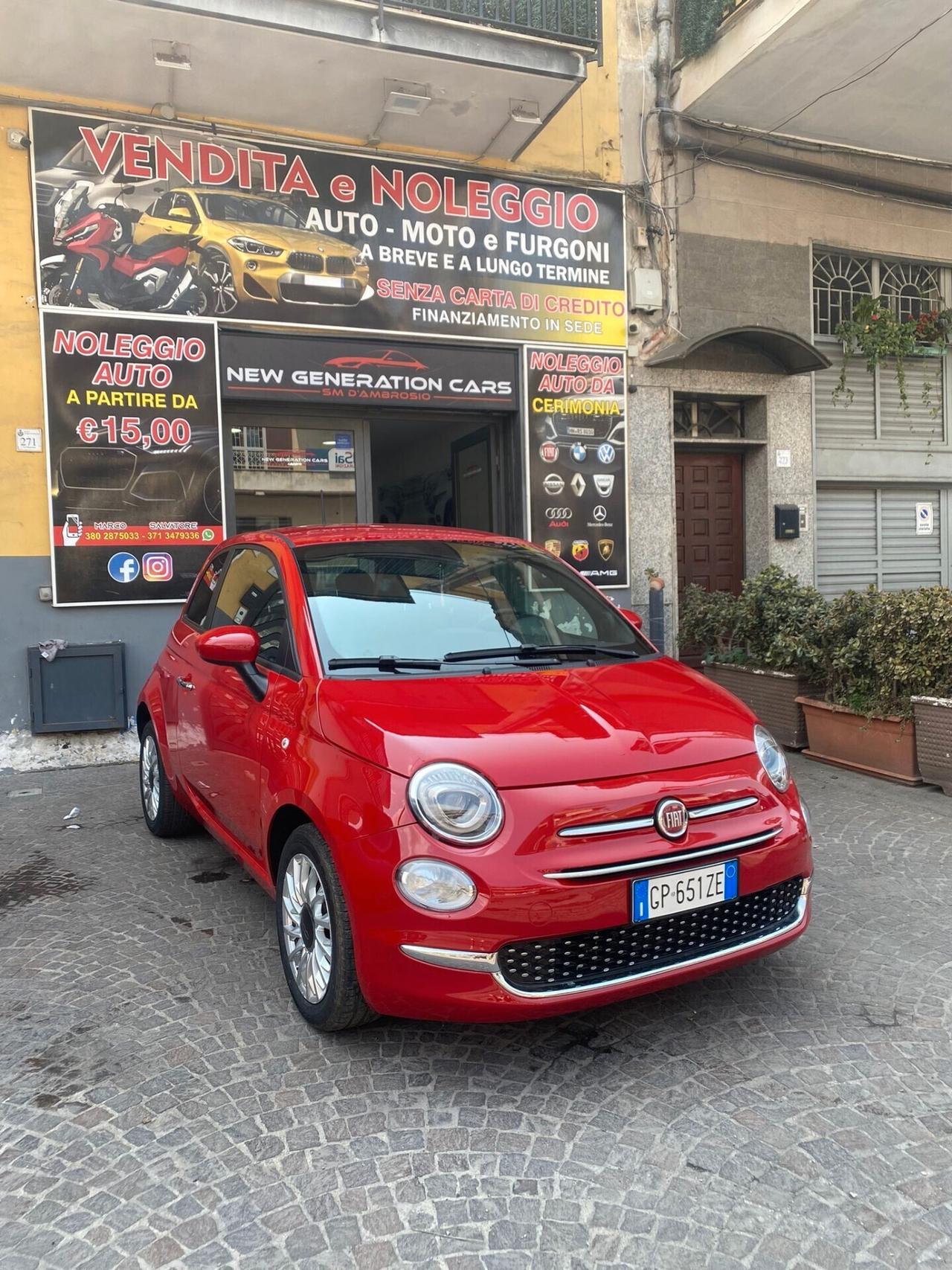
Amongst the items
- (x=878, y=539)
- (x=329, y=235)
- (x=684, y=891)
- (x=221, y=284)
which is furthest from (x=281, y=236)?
(x=878, y=539)

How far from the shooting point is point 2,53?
6875 mm

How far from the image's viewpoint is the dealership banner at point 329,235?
24.3 ft

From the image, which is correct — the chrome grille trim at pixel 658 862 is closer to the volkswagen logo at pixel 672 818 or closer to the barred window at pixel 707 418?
the volkswagen logo at pixel 672 818

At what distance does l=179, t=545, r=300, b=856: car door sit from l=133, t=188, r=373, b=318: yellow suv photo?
4.10 m

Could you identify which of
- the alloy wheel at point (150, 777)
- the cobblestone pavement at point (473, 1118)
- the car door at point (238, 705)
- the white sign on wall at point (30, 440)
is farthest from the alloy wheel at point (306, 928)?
the white sign on wall at point (30, 440)

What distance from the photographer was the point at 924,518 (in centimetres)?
1121

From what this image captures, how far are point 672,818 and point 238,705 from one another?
1.85 metres

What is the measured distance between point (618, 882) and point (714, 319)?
8083 mm

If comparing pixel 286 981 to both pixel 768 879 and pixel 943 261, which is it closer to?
pixel 768 879

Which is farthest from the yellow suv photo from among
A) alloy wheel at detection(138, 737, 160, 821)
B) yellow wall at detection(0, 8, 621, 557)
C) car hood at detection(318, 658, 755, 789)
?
car hood at detection(318, 658, 755, 789)

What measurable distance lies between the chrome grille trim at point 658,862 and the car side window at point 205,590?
2781mm

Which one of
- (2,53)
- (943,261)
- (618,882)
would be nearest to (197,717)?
(618,882)

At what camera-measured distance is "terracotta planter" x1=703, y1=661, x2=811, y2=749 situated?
24.0 feet

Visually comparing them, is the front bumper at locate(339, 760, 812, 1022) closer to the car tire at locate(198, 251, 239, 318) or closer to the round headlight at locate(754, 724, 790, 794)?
the round headlight at locate(754, 724, 790, 794)
